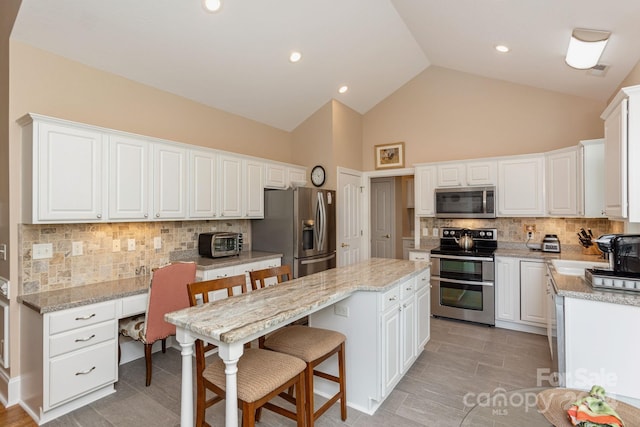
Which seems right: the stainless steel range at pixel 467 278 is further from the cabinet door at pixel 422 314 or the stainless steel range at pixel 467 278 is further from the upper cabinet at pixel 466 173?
the cabinet door at pixel 422 314

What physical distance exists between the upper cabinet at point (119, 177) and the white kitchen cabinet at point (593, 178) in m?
3.73

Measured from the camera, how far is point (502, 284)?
13.4 ft

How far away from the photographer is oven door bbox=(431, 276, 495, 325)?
4121 millimetres

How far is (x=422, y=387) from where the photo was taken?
270 centimetres

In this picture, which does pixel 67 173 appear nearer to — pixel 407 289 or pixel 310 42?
pixel 310 42

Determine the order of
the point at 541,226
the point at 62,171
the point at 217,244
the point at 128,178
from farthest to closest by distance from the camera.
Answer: the point at 541,226, the point at 217,244, the point at 128,178, the point at 62,171

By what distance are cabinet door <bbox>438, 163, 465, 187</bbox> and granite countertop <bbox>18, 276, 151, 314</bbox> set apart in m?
3.91

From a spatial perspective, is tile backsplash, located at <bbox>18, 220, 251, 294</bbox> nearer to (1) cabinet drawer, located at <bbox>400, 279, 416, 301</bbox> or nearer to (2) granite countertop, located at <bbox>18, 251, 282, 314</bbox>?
(2) granite countertop, located at <bbox>18, 251, 282, 314</bbox>

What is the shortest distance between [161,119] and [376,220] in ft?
16.0

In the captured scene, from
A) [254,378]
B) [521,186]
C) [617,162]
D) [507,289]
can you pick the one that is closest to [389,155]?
[521,186]

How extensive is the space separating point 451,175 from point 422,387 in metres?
2.93

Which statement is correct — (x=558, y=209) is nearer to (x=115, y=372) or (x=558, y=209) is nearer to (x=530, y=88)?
(x=530, y=88)

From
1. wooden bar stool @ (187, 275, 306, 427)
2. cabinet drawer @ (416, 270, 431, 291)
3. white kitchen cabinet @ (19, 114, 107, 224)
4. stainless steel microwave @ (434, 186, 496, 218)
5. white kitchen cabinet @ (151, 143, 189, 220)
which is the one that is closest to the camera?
wooden bar stool @ (187, 275, 306, 427)

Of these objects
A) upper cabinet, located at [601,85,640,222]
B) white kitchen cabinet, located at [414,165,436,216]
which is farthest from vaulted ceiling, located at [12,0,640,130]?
white kitchen cabinet, located at [414,165,436,216]
